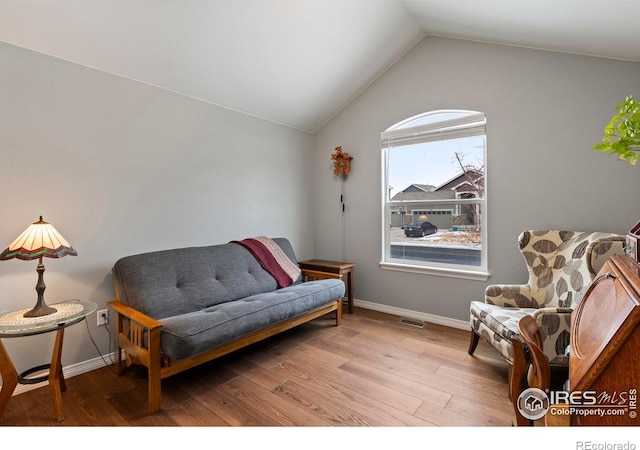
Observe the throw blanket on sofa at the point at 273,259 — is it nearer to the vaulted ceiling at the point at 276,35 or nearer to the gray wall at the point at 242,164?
the gray wall at the point at 242,164

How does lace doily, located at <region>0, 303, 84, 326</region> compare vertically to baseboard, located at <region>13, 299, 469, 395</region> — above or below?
above

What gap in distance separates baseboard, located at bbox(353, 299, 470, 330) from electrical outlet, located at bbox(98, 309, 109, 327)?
8.35 feet

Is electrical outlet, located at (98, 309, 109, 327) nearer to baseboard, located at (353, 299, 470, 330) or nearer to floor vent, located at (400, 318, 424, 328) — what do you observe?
baseboard, located at (353, 299, 470, 330)

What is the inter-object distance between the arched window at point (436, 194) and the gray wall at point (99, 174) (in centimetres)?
170

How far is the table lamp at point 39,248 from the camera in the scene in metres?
1.64

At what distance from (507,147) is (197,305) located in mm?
2982

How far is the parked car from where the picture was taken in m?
3.26

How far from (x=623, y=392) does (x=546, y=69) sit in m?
2.77

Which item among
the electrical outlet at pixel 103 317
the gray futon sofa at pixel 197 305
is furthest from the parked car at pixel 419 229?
the electrical outlet at pixel 103 317

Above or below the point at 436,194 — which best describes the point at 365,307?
below

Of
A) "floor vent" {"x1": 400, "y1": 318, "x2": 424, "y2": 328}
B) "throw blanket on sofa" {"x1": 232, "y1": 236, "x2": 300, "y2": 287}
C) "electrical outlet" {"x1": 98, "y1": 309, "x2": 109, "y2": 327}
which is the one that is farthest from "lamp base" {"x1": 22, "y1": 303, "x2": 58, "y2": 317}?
"floor vent" {"x1": 400, "y1": 318, "x2": 424, "y2": 328}

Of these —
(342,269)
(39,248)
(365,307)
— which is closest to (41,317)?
(39,248)

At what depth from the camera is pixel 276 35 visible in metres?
2.50

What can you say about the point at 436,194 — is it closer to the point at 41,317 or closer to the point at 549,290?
the point at 549,290
